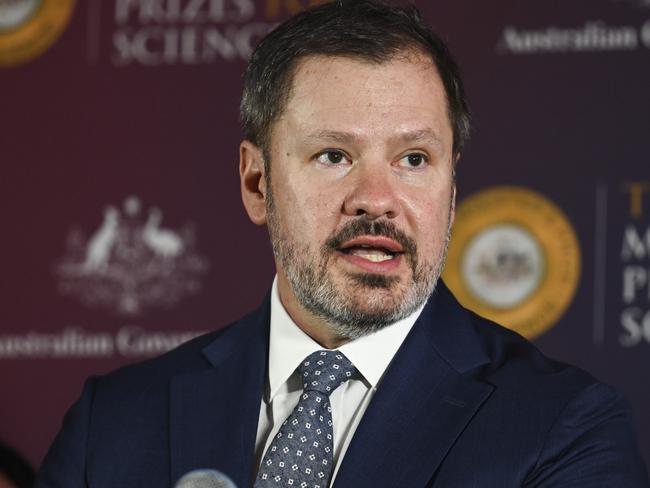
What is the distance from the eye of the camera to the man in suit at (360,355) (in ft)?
6.08

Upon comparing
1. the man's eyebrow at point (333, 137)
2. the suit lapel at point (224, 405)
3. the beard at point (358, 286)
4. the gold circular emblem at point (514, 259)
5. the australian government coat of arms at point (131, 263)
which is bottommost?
the australian government coat of arms at point (131, 263)

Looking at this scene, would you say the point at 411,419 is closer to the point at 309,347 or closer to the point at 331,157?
the point at 309,347

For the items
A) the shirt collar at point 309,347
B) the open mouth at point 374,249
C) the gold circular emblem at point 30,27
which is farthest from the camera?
the gold circular emblem at point 30,27

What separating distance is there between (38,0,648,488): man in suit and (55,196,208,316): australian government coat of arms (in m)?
1.25

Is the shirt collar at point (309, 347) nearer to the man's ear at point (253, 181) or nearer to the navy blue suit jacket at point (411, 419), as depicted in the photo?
the navy blue suit jacket at point (411, 419)

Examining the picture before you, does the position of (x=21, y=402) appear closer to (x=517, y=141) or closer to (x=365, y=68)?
(x=517, y=141)

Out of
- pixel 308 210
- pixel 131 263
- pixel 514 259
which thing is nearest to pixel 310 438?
pixel 308 210

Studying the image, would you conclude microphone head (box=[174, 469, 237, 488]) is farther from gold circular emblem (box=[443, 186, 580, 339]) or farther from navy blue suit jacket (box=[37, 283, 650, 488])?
gold circular emblem (box=[443, 186, 580, 339])

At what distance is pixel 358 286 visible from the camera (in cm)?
194

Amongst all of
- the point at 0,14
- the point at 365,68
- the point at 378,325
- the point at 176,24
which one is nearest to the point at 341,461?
the point at 378,325

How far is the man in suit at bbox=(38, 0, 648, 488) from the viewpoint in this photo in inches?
73.0

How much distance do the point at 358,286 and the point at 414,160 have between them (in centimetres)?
21

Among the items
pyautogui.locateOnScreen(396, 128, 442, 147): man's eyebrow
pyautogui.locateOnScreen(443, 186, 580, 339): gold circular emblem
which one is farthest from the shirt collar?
pyautogui.locateOnScreen(443, 186, 580, 339): gold circular emblem

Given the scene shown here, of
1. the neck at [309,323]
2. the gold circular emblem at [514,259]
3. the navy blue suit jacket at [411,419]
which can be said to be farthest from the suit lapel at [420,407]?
the gold circular emblem at [514,259]
